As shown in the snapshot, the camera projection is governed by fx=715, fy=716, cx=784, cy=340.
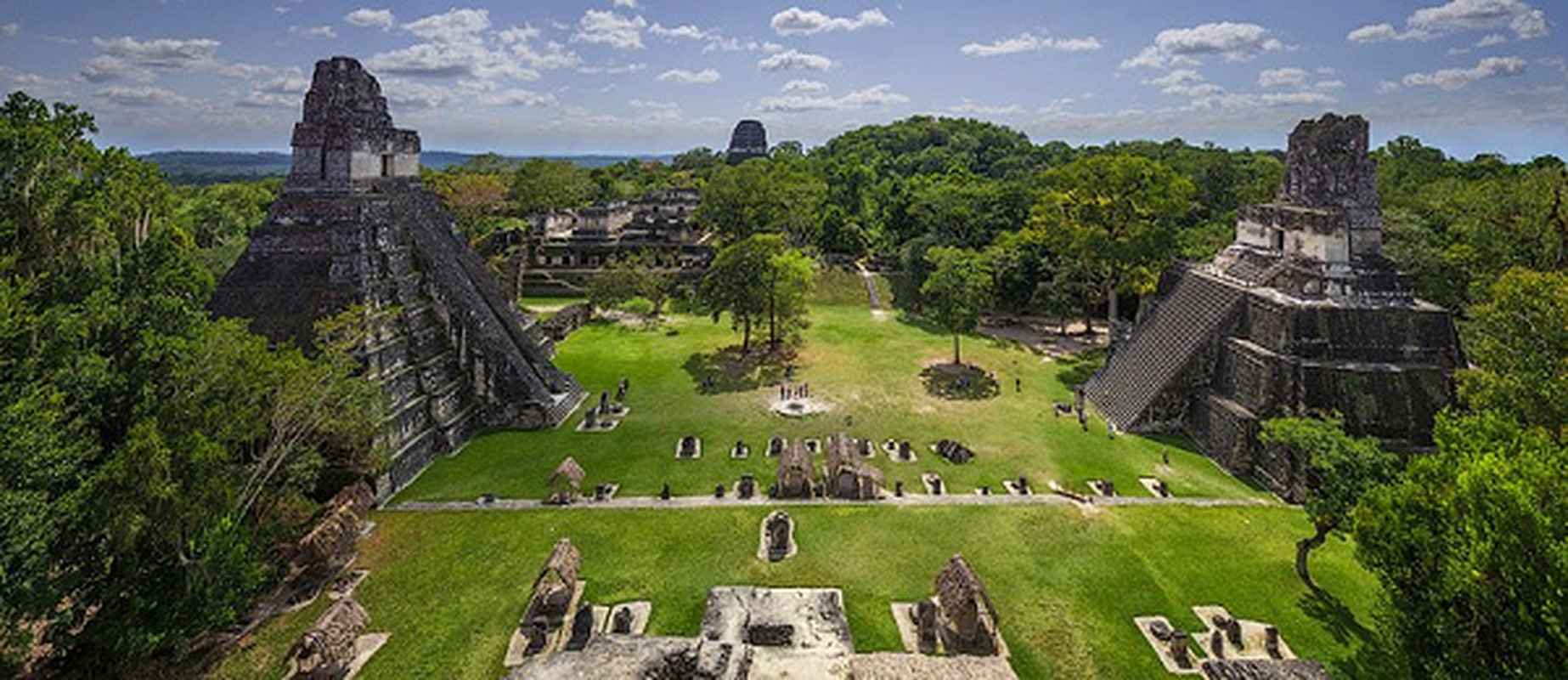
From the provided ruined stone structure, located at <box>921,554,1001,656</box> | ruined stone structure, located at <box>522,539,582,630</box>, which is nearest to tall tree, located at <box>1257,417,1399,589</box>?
ruined stone structure, located at <box>921,554,1001,656</box>

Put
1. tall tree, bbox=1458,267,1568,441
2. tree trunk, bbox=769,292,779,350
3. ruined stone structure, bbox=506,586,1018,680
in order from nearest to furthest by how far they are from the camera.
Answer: ruined stone structure, bbox=506,586,1018,680, tall tree, bbox=1458,267,1568,441, tree trunk, bbox=769,292,779,350

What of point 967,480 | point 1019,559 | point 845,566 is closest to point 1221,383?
point 967,480

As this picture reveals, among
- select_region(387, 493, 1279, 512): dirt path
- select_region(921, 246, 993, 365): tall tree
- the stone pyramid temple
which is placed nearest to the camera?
select_region(387, 493, 1279, 512): dirt path

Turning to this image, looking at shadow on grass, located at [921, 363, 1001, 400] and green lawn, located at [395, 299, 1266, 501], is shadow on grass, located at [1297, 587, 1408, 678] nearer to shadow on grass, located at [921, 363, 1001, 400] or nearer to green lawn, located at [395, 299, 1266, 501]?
green lawn, located at [395, 299, 1266, 501]

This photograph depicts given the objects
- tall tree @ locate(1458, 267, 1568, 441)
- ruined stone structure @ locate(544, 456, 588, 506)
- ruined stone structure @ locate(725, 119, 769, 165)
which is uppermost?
ruined stone structure @ locate(725, 119, 769, 165)

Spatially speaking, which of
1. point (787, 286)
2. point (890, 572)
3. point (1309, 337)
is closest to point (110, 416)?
point (890, 572)

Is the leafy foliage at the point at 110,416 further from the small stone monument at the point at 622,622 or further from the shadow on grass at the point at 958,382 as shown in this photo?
the shadow on grass at the point at 958,382

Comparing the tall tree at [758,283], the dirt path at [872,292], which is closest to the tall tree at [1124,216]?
the dirt path at [872,292]

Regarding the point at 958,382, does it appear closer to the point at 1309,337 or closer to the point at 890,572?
the point at 1309,337
